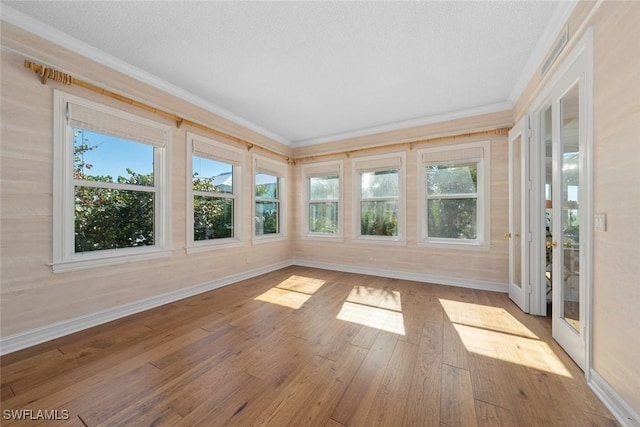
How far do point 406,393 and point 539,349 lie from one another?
143 centimetres

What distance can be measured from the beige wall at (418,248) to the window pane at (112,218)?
2980 millimetres

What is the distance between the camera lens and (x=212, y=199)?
3908 millimetres

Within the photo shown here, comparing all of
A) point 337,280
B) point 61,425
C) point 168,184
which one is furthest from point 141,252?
point 337,280

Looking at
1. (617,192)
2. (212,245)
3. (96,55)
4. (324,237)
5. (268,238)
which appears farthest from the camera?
(324,237)

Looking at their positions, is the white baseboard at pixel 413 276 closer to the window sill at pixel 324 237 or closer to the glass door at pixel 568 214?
the window sill at pixel 324 237

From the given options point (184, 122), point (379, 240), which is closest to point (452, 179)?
point (379, 240)

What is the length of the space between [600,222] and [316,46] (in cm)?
263

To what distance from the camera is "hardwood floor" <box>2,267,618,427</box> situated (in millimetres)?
1404

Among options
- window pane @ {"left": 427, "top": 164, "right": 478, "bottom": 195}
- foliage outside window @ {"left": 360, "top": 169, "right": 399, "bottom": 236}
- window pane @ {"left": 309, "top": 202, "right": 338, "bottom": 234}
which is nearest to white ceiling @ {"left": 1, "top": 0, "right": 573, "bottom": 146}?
window pane @ {"left": 427, "top": 164, "right": 478, "bottom": 195}

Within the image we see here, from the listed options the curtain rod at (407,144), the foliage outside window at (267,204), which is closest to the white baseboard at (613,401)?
the curtain rod at (407,144)

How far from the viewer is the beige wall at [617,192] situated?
1276 millimetres

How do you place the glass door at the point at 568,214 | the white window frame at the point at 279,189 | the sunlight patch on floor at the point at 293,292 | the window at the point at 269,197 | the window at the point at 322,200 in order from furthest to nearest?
the window at the point at 322,200
the window at the point at 269,197
the white window frame at the point at 279,189
the sunlight patch on floor at the point at 293,292
the glass door at the point at 568,214

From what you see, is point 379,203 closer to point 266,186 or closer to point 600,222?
point 266,186

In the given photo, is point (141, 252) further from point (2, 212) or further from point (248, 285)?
point (248, 285)
